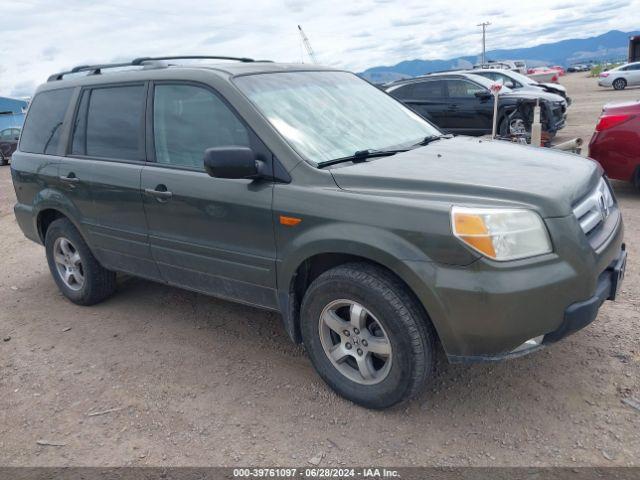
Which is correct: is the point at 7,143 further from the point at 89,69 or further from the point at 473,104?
the point at 89,69

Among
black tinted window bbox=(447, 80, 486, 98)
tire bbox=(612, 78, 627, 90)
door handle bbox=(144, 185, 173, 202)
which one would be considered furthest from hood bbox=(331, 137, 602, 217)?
tire bbox=(612, 78, 627, 90)

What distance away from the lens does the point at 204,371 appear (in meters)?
3.73

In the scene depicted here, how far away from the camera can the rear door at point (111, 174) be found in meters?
4.02

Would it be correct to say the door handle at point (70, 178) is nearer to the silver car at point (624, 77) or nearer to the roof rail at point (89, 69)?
the roof rail at point (89, 69)

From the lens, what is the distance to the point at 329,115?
365cm

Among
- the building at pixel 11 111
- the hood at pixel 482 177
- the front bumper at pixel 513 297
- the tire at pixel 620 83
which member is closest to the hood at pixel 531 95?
the hood at pixel 482 177

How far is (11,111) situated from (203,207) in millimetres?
44752

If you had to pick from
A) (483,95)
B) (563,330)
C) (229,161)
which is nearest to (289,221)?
(229,161)

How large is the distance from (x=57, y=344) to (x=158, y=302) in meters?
0.92

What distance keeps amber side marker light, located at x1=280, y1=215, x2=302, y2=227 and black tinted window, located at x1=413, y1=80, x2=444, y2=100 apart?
389 inches

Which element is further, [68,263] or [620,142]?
[620,142]

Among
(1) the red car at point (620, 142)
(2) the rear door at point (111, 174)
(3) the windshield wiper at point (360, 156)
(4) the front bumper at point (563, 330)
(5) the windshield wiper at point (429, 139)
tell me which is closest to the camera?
(4) the front bumper at point (563, 330)

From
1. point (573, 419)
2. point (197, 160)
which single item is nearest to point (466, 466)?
point (573, 419)

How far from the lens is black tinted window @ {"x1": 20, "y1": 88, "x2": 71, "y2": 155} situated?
15.5 feet
